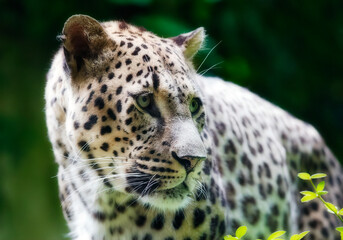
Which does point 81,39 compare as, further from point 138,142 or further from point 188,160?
point 188,160

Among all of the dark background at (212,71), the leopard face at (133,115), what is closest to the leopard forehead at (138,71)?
the leopard face at (133,115)

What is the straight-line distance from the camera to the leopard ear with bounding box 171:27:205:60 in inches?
171

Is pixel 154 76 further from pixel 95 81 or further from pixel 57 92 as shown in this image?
pixel 57 92

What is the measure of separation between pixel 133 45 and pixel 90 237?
4.15 ft

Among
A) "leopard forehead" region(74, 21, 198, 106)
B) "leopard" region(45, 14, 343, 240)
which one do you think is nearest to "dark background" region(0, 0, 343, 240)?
"leopard" region(45, 14, 343, 240)

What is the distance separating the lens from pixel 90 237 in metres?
4.32

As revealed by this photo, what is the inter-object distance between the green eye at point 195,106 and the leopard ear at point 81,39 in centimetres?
60

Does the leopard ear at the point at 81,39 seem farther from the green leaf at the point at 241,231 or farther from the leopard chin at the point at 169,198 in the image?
the green leaf at the point at 241,231

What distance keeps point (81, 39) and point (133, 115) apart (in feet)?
1.90

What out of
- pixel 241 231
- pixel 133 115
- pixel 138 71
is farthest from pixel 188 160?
pixel 241 231

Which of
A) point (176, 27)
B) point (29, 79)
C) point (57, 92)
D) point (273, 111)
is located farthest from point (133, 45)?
point (29, 79)

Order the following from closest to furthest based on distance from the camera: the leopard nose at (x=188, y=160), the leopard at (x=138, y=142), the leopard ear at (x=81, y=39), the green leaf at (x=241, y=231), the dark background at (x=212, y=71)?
the green leaf at (x=241, y=231) < the leopard nose at (x=188, y=160) < the leopard at (x=138, y=142) < the leopard ear at (x=81, y=39) < the dark background at (x=212, y=71)

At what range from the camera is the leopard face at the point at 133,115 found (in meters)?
3.67

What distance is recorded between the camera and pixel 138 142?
3707mm
